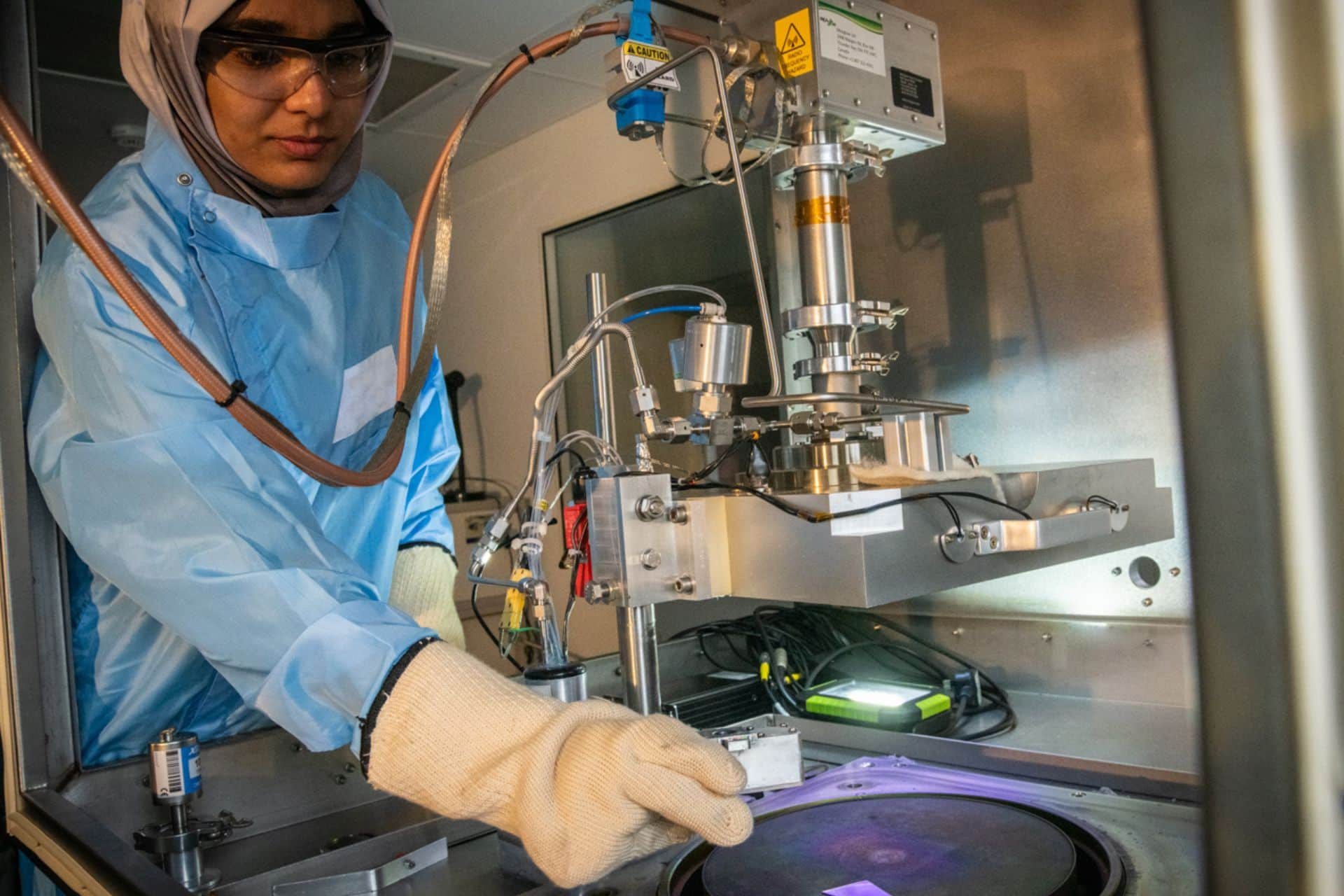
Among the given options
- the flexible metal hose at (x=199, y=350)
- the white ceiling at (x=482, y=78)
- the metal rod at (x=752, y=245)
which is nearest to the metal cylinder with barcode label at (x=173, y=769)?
the flexible metal hose at (x=199, y=350)

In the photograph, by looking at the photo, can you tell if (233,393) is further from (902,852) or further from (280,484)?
(902,852)

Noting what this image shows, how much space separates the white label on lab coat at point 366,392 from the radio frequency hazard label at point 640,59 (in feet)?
1.80

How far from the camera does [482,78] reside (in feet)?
9.12

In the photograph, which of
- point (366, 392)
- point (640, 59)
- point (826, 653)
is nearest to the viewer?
point (640, 59)

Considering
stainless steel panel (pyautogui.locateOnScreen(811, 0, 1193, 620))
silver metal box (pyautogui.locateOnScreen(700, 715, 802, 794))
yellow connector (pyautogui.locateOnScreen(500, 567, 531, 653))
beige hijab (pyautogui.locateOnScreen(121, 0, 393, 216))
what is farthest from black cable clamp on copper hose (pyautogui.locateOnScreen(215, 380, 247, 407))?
stainless steel panel (pyautogui.locateOnScreen(811, 0, 1193, 620))

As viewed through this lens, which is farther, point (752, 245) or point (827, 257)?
point (827, 257)

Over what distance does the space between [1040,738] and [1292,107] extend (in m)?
1.06

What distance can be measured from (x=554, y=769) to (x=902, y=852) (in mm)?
312

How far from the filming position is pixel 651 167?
2535 millimetres

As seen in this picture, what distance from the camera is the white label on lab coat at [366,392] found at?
128 centimetres

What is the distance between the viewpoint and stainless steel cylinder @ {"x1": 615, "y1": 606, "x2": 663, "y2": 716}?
0.87 metres

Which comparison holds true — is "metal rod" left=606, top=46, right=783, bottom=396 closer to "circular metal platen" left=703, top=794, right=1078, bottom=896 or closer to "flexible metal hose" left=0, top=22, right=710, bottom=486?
"flexible metal hose" left=0, top=22, right=710, bottom=486

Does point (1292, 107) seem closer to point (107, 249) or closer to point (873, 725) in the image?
Answer: point (107, 249)

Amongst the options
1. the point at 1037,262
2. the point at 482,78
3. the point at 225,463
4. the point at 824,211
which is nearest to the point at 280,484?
the point at 225,463
